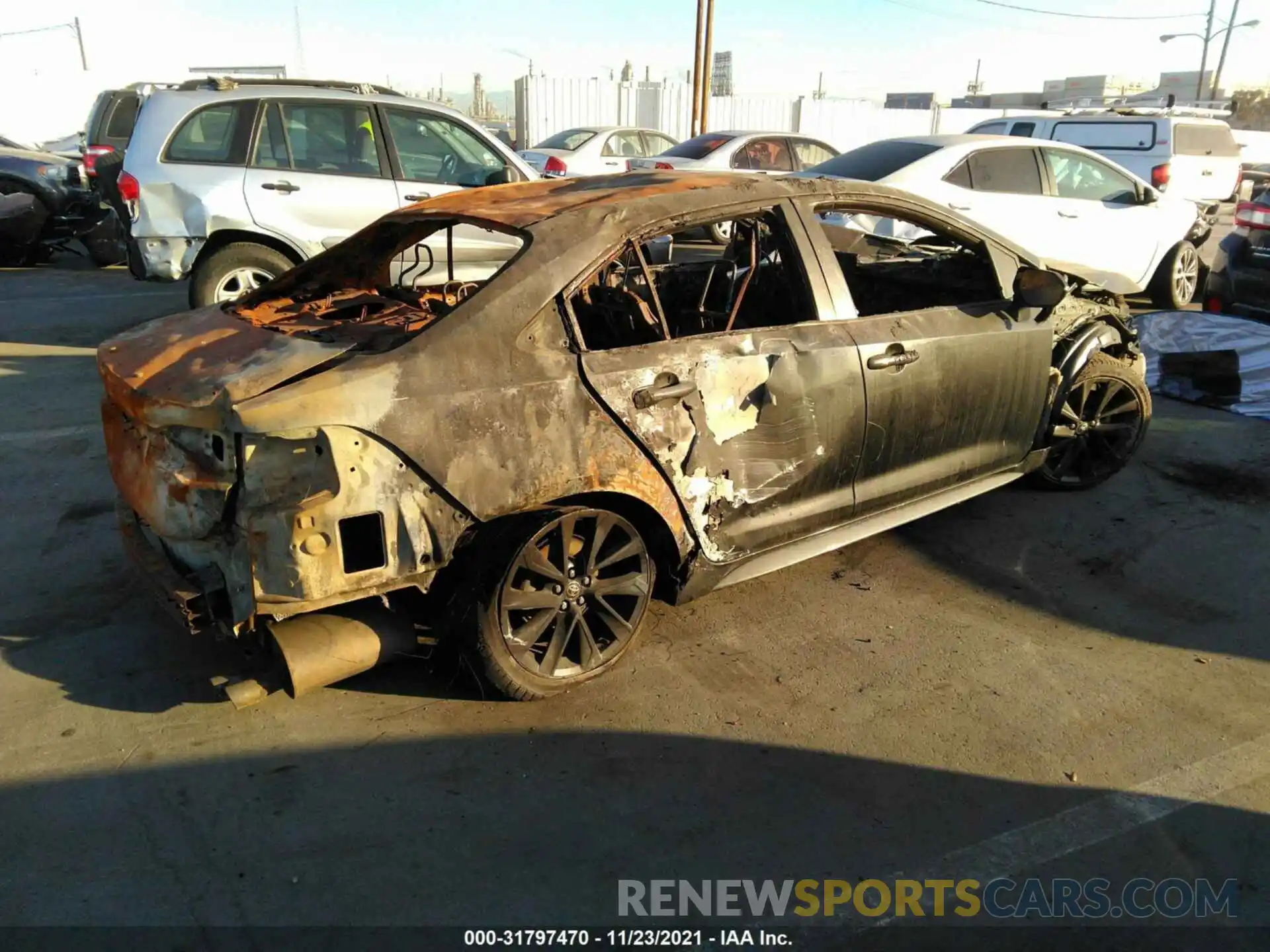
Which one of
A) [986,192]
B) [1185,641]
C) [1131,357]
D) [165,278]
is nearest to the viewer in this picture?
[1185,641]

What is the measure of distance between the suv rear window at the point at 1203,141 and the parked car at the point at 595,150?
7.30 metres

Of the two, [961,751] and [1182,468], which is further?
[1182,468]

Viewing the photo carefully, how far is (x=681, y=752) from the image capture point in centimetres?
295

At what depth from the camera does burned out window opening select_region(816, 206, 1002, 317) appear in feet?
14.3

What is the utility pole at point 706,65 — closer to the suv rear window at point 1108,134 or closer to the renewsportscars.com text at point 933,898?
the suv rear window at point 1108,134

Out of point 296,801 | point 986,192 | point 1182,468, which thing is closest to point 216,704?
point 296,801

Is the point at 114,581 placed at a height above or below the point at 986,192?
below

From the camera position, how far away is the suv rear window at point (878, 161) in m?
7.90

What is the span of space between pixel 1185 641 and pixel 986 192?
5601mm

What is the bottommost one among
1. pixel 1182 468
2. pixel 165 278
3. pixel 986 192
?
pixel 1182 468

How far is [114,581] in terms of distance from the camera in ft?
12.8

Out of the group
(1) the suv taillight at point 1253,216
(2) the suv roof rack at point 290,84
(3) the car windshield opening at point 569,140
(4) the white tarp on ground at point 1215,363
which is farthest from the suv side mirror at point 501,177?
(3) the car windshield opening at point 569,140

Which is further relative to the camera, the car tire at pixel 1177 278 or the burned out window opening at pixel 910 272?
the car tire at pixel 1177 278

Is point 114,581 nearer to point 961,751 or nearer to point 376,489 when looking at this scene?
point 376,489
